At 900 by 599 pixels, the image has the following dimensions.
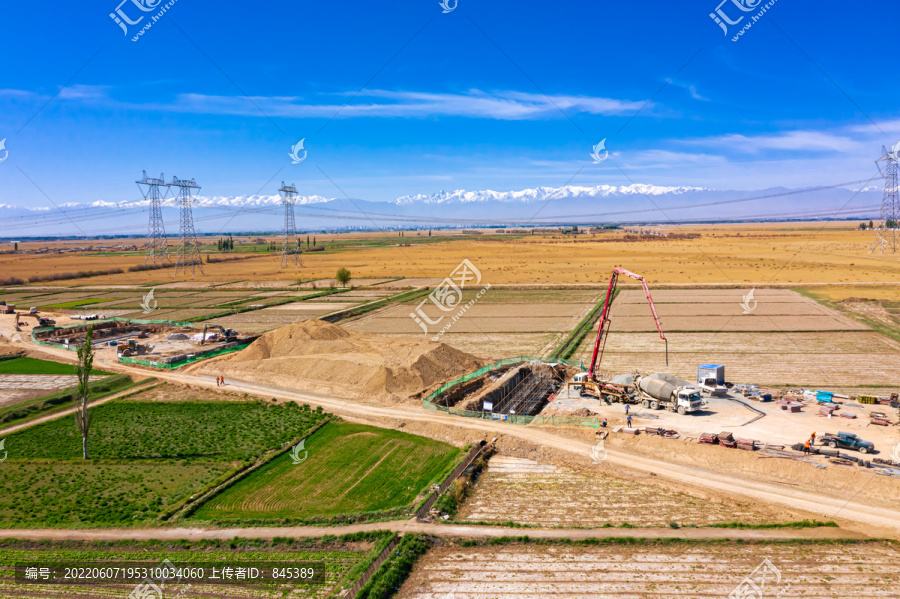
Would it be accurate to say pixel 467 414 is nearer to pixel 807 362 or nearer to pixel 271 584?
pixel 271 584

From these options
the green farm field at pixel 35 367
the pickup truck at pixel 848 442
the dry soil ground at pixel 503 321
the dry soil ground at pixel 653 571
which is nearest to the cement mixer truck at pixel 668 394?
the pickup truck at pixel 848 442

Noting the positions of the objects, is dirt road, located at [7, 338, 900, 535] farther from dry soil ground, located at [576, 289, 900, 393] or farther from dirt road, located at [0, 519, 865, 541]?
dry soil ground, located at [576, 289, 900, 393]

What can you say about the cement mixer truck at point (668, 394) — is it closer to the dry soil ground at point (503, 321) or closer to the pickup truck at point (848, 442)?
the pickup truck at point (848, 442)

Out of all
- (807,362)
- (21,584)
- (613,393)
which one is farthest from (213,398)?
(807,362)

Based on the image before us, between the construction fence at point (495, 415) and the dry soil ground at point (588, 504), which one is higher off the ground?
the construction fence at point (495, 415)

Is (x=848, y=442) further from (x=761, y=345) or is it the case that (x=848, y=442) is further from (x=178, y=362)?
(x=178, y=362)
